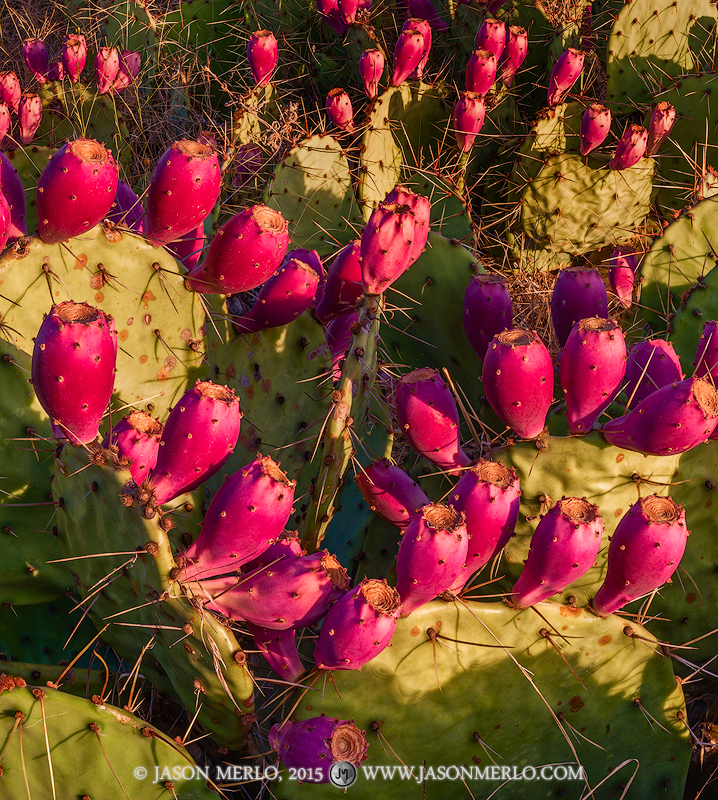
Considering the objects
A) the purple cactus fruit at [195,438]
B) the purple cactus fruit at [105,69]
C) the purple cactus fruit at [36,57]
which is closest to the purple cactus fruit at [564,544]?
the purple cactus fruit at [195,438]

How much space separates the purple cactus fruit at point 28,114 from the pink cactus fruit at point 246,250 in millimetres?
1714

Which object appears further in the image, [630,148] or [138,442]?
[630,148]

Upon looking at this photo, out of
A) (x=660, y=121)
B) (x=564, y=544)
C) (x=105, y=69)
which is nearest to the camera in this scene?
(x=564, y=544)

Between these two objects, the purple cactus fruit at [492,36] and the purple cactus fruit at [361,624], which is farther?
the purple cactus fruit at [492,36]

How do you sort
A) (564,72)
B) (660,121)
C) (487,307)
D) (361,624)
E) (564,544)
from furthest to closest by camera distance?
(564,72)
(660,121)
(487,307)
(564,544)
(361,624)

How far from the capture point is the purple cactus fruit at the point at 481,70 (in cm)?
272

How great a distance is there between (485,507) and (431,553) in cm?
15

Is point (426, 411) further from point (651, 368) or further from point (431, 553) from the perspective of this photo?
point (651, 368)

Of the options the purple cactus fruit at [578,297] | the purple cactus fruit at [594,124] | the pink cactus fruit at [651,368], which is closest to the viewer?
the pink cactus fruit at [651,368]

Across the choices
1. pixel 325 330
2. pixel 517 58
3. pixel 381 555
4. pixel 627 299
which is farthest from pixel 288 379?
pixel 517 58

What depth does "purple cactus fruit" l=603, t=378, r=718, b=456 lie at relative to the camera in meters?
1.14

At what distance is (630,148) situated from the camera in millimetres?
2672

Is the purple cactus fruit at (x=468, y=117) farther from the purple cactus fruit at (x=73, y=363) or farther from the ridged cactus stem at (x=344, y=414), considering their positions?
the purple cactus fruit at (x=73, y=363)

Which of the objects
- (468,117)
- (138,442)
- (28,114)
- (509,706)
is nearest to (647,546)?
(509,706)
